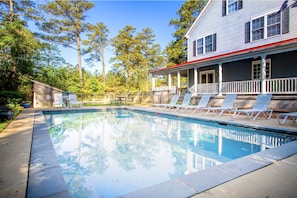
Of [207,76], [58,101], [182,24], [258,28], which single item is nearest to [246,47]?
[258,28]

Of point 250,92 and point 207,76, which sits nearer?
point 250,92

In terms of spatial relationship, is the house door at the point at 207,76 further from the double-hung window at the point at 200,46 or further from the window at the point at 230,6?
the window at the point at 230,6

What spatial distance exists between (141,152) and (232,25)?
39.5ft

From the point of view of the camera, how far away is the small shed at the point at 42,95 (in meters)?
14.3

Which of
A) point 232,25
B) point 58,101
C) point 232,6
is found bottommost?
point 58,101

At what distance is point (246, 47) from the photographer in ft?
38.4

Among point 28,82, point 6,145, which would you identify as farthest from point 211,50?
point 28,82

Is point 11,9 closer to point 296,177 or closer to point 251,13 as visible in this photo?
point 251,13

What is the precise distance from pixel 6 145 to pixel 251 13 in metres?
13.9

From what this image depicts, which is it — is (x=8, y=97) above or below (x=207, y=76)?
below

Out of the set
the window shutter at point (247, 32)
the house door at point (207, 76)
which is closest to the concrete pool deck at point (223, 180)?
the window shutter at point (247, 32)

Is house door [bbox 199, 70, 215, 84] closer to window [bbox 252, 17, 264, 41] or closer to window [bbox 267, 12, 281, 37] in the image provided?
window [bbox 252, 17, 264, 41]

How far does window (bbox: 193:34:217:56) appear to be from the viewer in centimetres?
1377

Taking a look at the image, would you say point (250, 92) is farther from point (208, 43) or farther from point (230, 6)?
point (230, 6)
